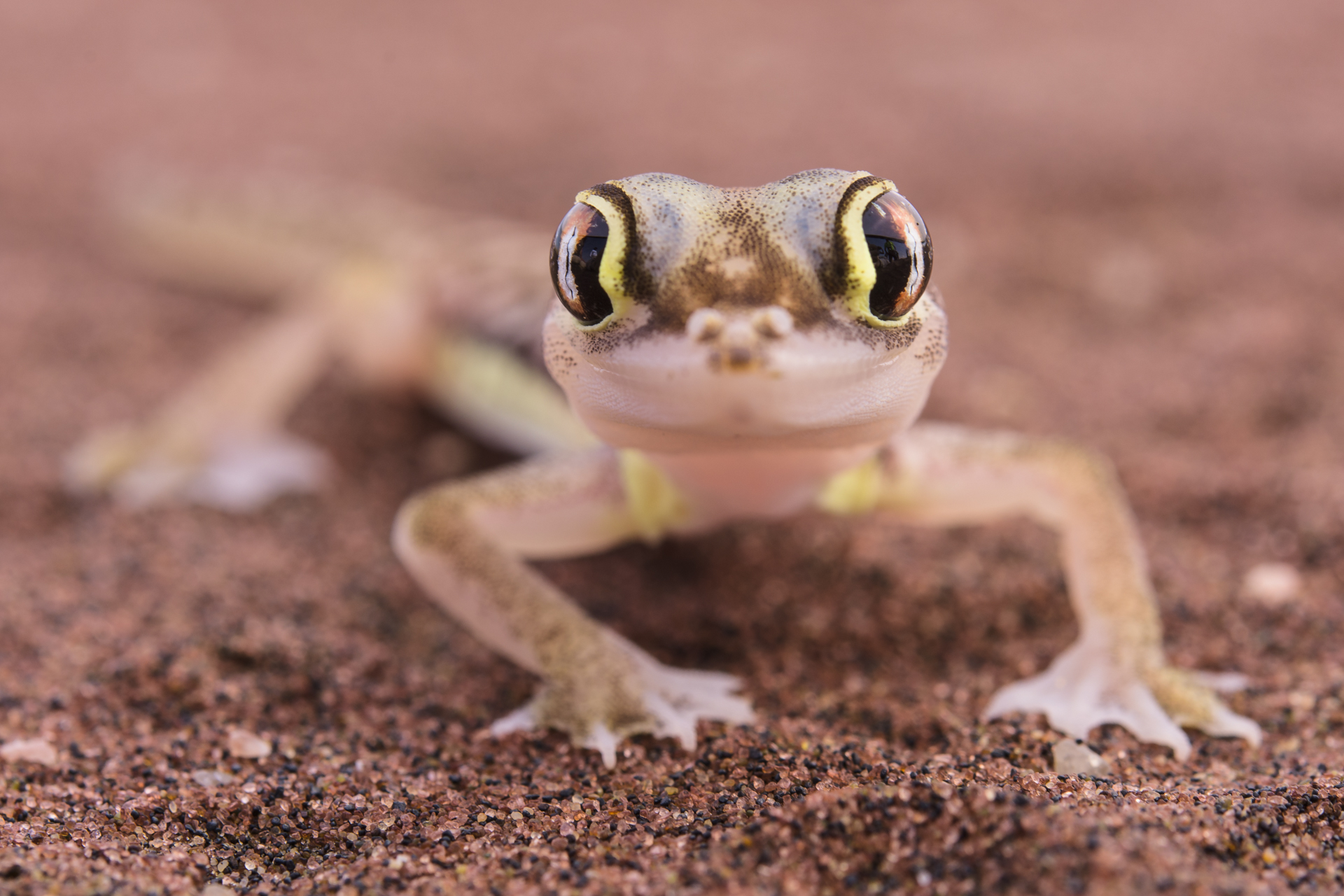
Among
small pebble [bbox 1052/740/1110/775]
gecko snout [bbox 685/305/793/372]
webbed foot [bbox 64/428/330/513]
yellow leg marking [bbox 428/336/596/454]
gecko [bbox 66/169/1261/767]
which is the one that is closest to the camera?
gecko snout [bbox 685/305/793/372]

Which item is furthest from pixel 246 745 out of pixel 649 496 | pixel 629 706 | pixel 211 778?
pixel 649 496

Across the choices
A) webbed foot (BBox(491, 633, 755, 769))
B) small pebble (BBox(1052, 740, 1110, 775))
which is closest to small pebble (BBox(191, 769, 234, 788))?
webbed foot (BBox(491, 633, 755, 769))

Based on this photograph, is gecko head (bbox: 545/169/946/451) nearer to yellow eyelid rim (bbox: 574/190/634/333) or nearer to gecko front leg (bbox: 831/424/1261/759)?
yellow eyelid rim (bbox: 574/190/634/333)

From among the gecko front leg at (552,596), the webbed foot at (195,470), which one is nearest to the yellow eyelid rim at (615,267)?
the gecko front leg at (552,596)

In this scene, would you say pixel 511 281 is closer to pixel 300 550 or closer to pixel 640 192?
pixel 300 550

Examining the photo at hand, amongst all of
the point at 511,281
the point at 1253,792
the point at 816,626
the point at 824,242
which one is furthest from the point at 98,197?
the point at 1253,792

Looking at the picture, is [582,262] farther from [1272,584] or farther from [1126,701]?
[1272,584]
